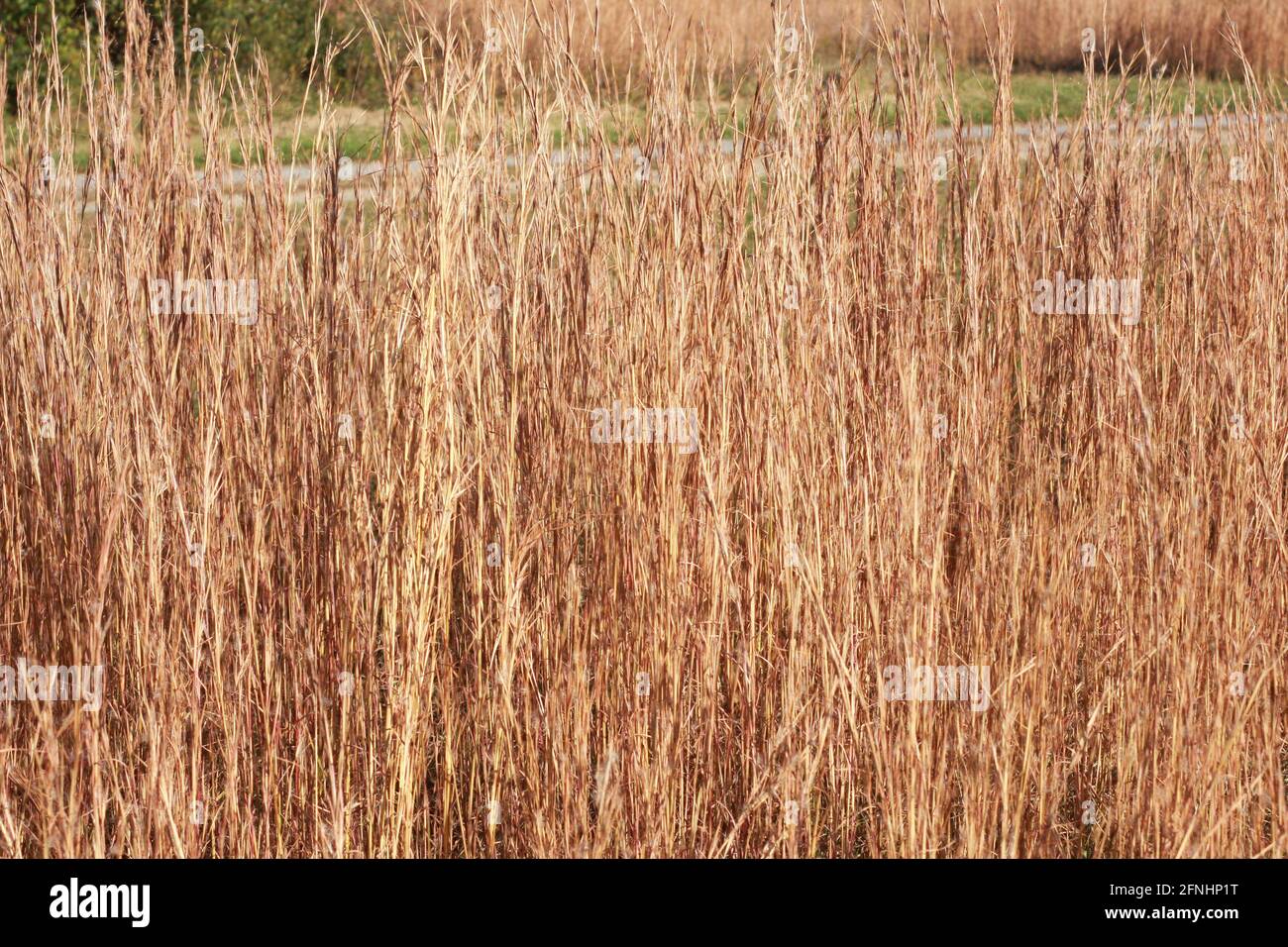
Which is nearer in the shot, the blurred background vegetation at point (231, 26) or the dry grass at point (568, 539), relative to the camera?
the dry grass at point (568, 539)

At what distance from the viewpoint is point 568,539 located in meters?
2.10

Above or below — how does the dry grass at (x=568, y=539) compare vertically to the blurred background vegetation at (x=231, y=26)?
below

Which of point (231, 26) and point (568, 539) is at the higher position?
point (231, 26)

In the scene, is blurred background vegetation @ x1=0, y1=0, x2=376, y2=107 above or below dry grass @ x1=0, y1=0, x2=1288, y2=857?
above

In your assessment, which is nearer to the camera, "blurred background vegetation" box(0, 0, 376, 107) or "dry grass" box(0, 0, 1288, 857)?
"dry grass" box(0, 0, 1288, 857)

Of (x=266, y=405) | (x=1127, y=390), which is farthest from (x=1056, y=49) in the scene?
(x=266, y=405)

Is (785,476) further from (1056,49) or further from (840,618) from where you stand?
(1056,49)

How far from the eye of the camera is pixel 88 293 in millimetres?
2172

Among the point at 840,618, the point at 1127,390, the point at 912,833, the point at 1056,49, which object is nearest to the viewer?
the point at 912,833

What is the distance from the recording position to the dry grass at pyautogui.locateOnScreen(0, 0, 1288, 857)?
6.51ft

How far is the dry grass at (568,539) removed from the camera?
6.51 feet

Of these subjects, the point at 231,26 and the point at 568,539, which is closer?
the point at 568,539

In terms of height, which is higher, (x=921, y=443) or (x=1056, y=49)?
(x=1056, y=49)

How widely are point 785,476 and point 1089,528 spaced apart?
776 millimetres
